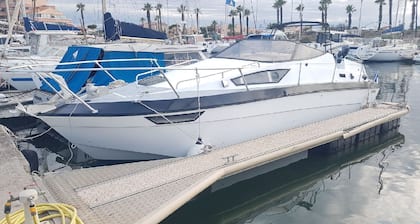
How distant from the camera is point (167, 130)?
21.9 feet

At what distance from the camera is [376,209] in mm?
5855

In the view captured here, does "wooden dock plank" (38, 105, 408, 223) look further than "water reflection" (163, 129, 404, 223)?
No

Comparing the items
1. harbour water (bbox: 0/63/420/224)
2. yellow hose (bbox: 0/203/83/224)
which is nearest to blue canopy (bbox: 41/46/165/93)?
harbour water (bbox: 0/63/420/224)

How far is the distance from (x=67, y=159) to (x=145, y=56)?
4.21 meters

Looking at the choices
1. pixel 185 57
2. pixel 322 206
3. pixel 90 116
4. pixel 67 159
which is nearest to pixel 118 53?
pixel 185 57

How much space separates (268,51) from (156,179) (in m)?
4.37

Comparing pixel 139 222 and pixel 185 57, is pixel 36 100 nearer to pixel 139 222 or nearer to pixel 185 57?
pixel 185 57

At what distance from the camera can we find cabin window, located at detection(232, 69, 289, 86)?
291 inches

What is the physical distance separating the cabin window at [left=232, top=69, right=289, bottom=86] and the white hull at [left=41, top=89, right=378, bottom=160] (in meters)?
0.48

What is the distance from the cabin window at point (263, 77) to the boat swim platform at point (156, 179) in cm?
113

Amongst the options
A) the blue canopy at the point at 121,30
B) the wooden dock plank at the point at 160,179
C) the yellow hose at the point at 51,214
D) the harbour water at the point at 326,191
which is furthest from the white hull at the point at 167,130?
the blue canopy at the point at 121,30

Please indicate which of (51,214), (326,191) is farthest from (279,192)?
(51,214)

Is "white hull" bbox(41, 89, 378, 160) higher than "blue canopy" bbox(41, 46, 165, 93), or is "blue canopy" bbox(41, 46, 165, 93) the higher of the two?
"blue canopy" bbox(41, 46, 165, 93)

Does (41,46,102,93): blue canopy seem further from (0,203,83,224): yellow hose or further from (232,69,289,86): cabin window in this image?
(0,203,83,224): yellow hose
